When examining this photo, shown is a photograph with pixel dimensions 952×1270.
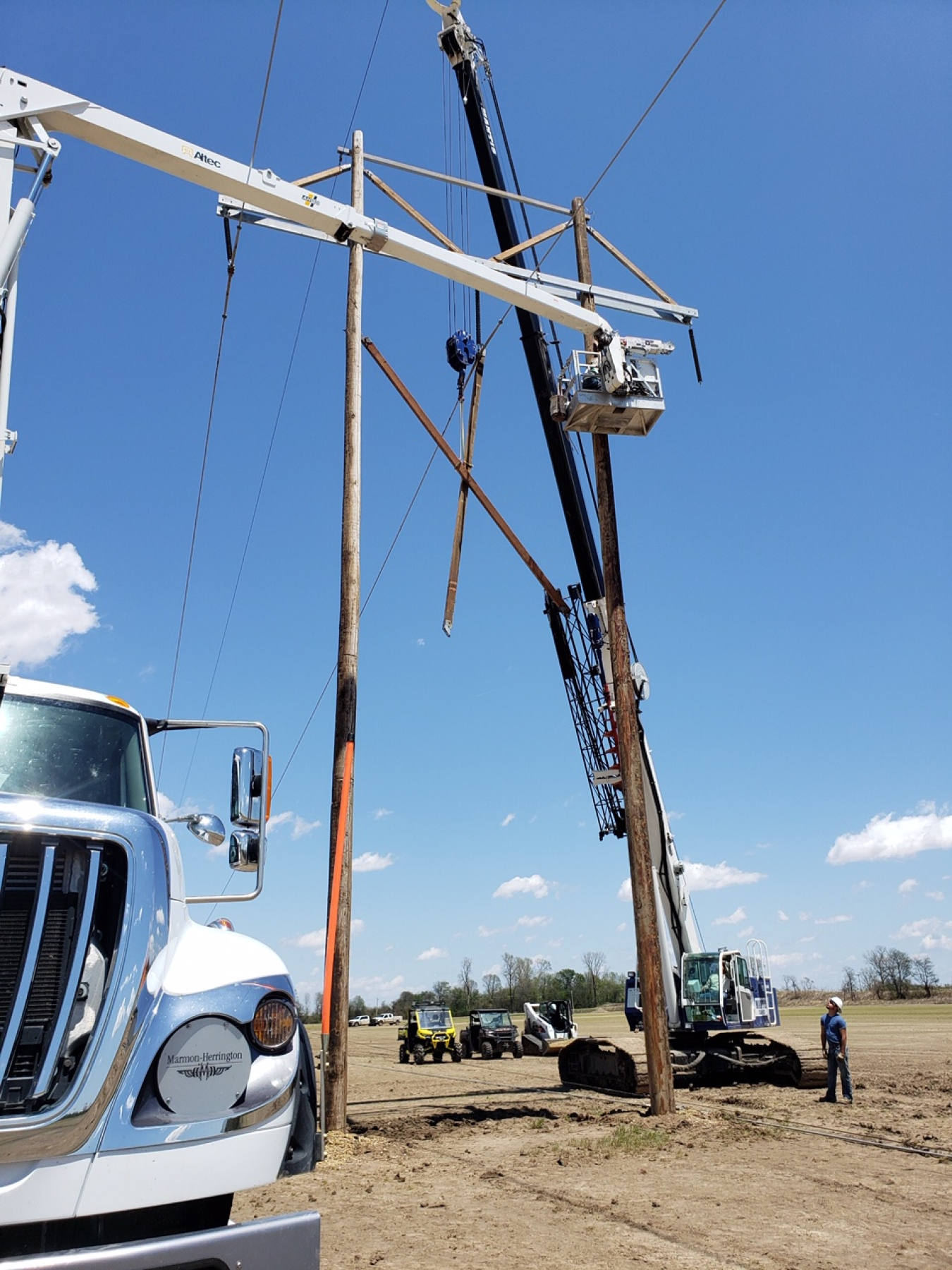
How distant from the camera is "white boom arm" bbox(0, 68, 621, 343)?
6293 millimetres

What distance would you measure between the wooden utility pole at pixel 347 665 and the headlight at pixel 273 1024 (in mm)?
7203

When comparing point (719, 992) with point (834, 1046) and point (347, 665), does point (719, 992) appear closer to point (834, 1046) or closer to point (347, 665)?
point (834, 1046)

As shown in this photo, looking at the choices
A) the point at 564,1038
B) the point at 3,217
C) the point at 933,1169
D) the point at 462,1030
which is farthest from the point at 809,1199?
the point at 462,1030

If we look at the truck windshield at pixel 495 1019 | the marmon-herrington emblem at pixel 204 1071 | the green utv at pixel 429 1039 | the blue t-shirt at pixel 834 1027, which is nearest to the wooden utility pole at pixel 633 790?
the blue t-shirt at pixel 834 1027

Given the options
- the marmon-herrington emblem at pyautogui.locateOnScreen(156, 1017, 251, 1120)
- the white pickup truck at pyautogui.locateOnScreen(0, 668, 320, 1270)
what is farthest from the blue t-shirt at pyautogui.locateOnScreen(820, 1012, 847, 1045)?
the marmon-herrington emblem at pyautogui.locateOnScreen(156, 1017, 251, 1120)

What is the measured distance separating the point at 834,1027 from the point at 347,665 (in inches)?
368

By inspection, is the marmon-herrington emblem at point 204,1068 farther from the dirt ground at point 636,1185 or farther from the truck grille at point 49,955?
the dirt ground at point 636,1185

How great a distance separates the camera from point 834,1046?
14.3 m

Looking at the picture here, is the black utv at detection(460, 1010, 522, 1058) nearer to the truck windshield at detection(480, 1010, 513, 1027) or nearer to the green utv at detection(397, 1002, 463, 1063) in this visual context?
the truck windshield at detection(480, 1010, 513, 1027)

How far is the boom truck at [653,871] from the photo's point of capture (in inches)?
652

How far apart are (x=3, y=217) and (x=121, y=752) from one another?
10.5 feet

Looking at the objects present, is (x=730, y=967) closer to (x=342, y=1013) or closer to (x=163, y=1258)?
(x=342, y=1013)

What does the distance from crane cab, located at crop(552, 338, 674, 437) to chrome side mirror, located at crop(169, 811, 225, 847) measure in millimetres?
9656

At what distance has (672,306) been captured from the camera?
579 inches
